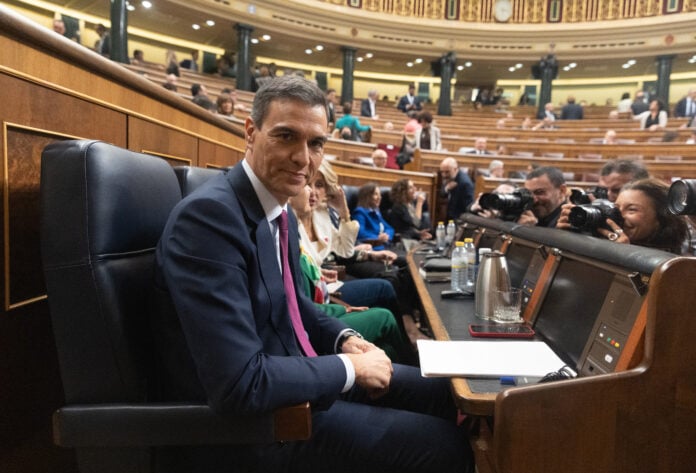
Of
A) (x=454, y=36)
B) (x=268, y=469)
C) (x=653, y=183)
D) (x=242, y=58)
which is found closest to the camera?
(x=268, y=469)

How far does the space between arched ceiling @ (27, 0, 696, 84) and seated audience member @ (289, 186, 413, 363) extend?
27.9 feet

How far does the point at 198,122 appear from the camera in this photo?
1818mm

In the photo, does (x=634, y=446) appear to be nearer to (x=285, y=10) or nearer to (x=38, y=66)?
(x=38, y=66)

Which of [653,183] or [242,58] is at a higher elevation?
[242,58]

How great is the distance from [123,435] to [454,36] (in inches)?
465

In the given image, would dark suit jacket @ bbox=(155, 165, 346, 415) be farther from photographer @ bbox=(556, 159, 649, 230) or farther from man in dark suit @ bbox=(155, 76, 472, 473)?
photographer @ bbox=(556, 159, 649, 230)

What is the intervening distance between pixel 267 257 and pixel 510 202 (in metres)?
1.28

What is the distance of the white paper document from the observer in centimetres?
83

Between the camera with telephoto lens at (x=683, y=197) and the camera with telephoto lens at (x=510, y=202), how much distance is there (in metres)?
1.01

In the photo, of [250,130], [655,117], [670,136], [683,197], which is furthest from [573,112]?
[250,130]

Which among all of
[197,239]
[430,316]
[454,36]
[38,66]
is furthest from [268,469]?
[454,36]

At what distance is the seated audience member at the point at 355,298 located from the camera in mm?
1593

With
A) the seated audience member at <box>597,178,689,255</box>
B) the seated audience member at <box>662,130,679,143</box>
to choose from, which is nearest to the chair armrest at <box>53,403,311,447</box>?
the seated audience member at <box>597,178,689,255</box>

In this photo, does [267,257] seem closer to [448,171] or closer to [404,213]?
[404,213]
